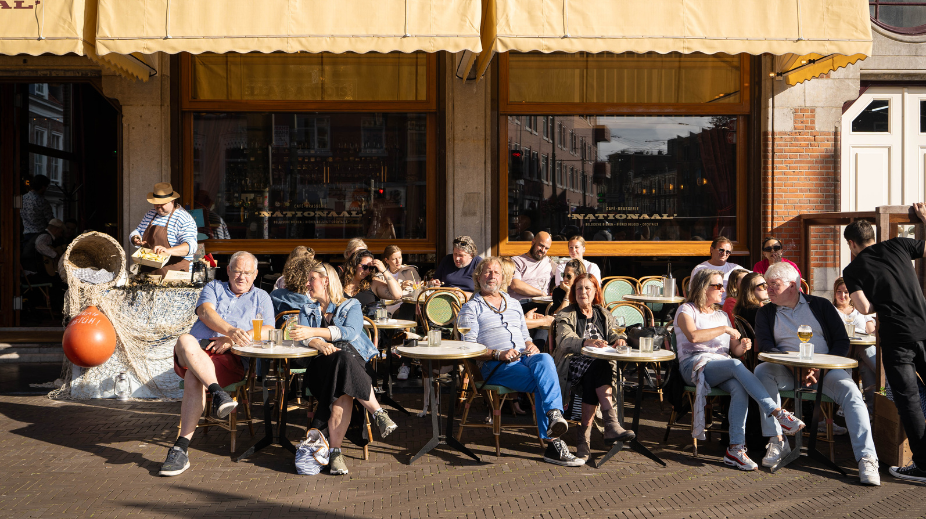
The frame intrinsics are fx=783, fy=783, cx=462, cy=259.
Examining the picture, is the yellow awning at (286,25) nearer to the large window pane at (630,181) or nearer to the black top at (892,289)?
the large window pane at (630,181)

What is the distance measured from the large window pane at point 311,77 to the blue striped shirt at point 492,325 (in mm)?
4381

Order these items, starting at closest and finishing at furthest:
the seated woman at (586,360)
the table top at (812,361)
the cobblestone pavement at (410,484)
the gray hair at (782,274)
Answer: the cobblestone pavement at (410,484) → the table top at (812,361) → the seated woman at (586,360) → the gray hair at (782,274)

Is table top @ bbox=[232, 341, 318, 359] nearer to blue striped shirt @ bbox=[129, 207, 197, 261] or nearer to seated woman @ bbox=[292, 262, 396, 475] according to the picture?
seated woman @ bbox=[292, 262, 396, 475]

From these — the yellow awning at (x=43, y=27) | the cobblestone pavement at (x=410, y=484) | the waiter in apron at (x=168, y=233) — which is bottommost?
the cobblestone pavement at (x=410, y=484)

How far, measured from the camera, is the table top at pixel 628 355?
16.6 feet

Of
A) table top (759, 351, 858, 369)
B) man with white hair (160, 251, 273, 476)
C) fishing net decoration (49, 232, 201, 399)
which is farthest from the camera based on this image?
fishing net decoration (49, 232, 201, 399)

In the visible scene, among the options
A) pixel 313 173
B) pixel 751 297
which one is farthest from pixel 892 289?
pixel 313 173

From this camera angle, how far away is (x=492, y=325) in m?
5.66

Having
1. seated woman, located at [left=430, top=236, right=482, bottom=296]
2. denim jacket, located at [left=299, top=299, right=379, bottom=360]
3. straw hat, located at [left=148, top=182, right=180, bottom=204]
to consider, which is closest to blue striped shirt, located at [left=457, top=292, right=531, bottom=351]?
denim jacket, located at [left=299, top=299, right=379, bottom=360]

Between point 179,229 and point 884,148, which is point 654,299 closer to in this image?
point 884,148

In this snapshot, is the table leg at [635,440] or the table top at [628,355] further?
the table leg at [635,440]

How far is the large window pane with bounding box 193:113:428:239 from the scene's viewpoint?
930 cm

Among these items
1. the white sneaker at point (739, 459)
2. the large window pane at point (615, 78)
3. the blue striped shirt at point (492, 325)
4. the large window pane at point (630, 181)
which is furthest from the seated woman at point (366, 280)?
the large window pane at point (615, 78)

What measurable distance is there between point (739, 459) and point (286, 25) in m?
4.91
